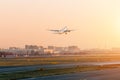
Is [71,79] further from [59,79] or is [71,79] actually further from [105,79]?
[105,79]

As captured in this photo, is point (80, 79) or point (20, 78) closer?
point (80, 79)

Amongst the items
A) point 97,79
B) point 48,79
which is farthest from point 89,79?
point 48,79

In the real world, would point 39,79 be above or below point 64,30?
below

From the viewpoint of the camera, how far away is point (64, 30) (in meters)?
121

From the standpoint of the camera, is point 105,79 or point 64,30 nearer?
point 105,79

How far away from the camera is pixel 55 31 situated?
401 ft

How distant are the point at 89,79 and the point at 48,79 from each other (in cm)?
502

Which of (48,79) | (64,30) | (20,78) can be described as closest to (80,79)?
(48,79)

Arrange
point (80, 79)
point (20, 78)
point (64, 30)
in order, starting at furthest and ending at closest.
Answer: point (64, 30), point (20, 78), point (80, 79)

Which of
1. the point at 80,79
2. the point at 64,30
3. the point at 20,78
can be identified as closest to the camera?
the point at 80,79

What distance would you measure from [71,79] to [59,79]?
1.48 m

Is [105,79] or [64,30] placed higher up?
[64,30]

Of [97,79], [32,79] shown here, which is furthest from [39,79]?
[97,79]

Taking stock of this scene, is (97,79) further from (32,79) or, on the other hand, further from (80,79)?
(32,79)
